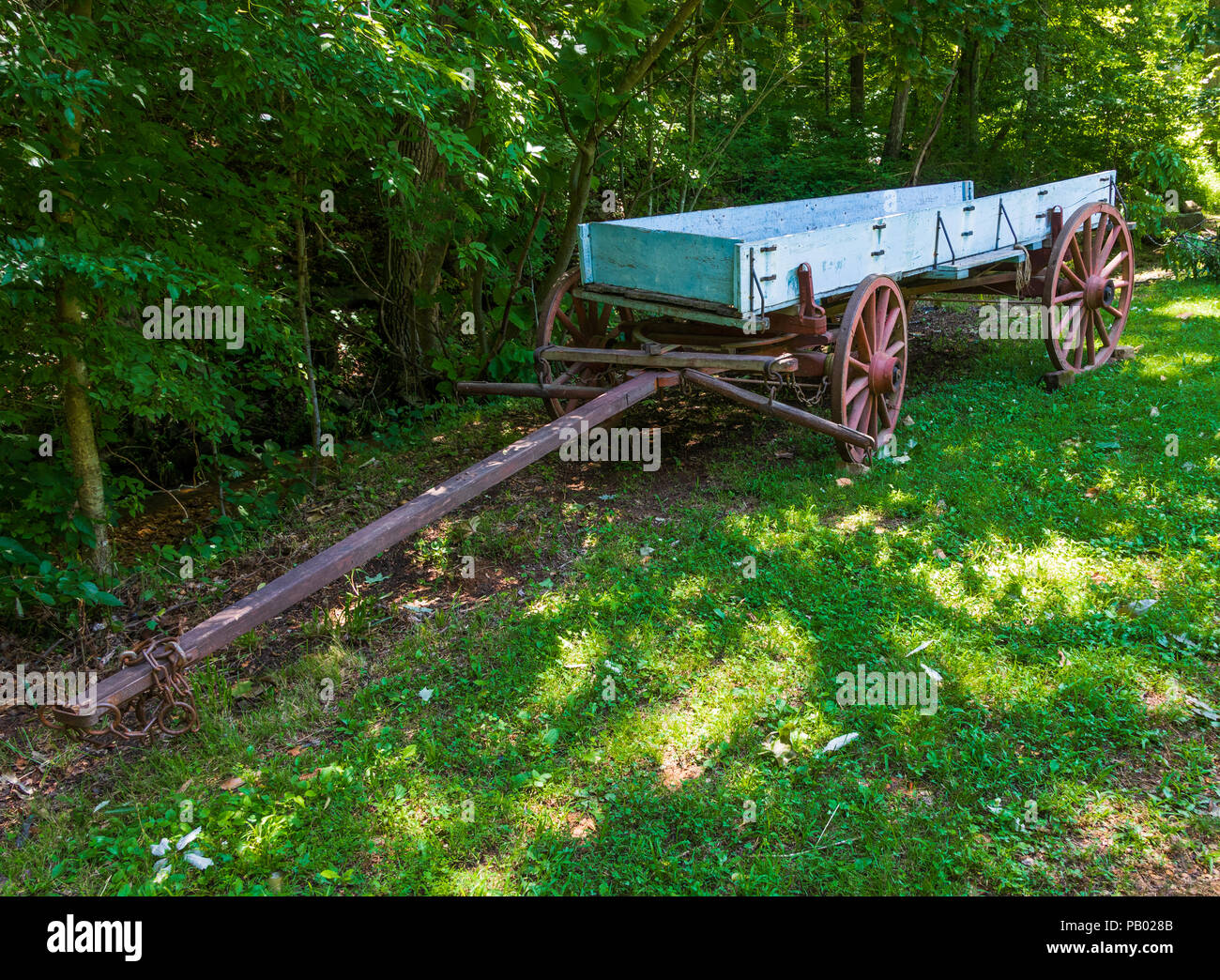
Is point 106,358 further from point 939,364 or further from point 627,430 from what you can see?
point 939,364

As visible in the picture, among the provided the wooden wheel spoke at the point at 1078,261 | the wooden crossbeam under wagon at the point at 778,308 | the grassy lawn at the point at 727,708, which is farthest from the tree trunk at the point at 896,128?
the grassy lawn at the point at 727,708

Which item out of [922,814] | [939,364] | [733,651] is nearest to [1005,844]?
[922,814]

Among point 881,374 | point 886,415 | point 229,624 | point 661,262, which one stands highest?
point 661,262

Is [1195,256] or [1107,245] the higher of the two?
[1195,256]

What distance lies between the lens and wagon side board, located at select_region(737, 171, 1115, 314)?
4930 millimetres

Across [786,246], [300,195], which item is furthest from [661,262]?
[300,195]

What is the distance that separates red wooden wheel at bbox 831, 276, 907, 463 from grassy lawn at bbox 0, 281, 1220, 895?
0.32m

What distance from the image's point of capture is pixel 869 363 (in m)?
5.57

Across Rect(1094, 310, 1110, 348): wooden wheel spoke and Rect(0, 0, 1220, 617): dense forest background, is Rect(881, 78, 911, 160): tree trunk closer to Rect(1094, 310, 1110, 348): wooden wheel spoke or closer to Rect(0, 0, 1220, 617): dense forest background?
Rect(0, 0, 1220, 617): dense forest background

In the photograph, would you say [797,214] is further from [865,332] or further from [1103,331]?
[1103,331]

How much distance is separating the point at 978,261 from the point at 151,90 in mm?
5351

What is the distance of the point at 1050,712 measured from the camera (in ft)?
10.8

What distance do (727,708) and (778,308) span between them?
99.1 inches

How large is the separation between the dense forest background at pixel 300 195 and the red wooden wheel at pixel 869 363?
2.13 m
